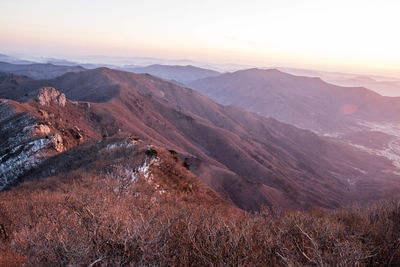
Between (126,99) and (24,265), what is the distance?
118 m

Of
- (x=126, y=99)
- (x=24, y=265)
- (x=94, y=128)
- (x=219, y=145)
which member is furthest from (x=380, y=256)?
(x=126, y=99)

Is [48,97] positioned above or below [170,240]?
below

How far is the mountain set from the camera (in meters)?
58.5

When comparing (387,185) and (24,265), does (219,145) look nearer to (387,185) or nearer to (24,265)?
(387,185)

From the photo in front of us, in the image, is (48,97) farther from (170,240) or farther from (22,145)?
(170,240)

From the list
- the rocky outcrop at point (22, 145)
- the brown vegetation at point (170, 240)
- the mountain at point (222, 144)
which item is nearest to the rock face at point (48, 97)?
the mountain at point (222, 144)

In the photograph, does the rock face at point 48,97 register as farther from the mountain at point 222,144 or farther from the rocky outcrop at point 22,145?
the rocky outcrop at point 22,145

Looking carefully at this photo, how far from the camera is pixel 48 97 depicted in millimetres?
73250

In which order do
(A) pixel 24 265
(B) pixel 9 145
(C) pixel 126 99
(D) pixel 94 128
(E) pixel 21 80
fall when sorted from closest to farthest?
(A) pixel 24 265
(B) pixel 9 145
(D) pixel 94 128
(C) pixel 126 99
(E) pixel 21 80

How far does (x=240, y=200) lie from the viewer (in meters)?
57.4

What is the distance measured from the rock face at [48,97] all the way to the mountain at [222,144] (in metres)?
0.74

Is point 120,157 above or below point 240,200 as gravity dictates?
above

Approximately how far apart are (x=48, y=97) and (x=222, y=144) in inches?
2942

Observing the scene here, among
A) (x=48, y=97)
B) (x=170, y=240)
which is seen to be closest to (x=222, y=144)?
(x=48, y=97)
